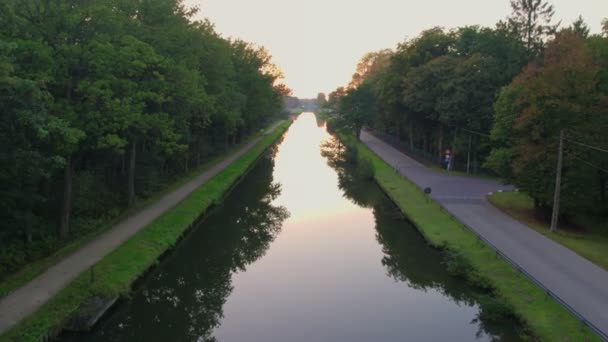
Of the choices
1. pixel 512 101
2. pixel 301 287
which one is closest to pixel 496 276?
pixel 301 287

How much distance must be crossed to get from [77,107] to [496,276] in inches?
723

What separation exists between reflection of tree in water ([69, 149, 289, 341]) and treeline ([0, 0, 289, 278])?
482 centimetres

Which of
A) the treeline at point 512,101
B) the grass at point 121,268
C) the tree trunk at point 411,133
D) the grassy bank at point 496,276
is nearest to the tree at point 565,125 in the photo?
the treeline at point 512,101

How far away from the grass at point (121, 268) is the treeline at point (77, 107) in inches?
111

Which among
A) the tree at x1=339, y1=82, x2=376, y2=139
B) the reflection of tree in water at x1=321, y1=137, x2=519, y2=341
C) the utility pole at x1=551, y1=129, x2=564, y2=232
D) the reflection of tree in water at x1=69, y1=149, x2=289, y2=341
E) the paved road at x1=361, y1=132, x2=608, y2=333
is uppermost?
the tree at x1=339, y1=82, x2=376, y2=139

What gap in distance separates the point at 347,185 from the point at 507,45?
20.7 meters

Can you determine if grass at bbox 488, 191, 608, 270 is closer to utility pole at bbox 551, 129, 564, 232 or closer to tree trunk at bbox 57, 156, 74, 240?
utility pole at bbox 551, 129, 564, 232

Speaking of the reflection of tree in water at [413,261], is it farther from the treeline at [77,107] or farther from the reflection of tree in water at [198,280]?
the treeline at [77,107]

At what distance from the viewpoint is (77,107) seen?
20.0 m

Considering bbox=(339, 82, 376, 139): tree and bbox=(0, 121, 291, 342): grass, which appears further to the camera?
bbox=(339, 82, 376, 139): tree

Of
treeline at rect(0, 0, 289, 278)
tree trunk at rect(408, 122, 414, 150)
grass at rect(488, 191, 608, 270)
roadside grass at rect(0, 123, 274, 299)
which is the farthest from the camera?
tree trunk at rect(408, 122, 414, 150)

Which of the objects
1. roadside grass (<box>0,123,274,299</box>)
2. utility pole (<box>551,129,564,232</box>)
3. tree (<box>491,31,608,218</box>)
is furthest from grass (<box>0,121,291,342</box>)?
utility pole (<box>551,129,564,232</box>)

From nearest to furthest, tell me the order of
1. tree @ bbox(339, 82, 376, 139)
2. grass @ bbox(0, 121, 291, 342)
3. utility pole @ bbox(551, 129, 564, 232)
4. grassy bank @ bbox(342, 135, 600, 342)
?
grass @ bbox(0, 121, 291, 342)
grassy bank @ bbox(342, 135, 600, 342)
utility pole @ bbox(551, 129, 564, 232)
tree @ bbox(339, 82, 376, 139)

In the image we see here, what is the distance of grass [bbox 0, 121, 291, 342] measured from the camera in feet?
45.8
